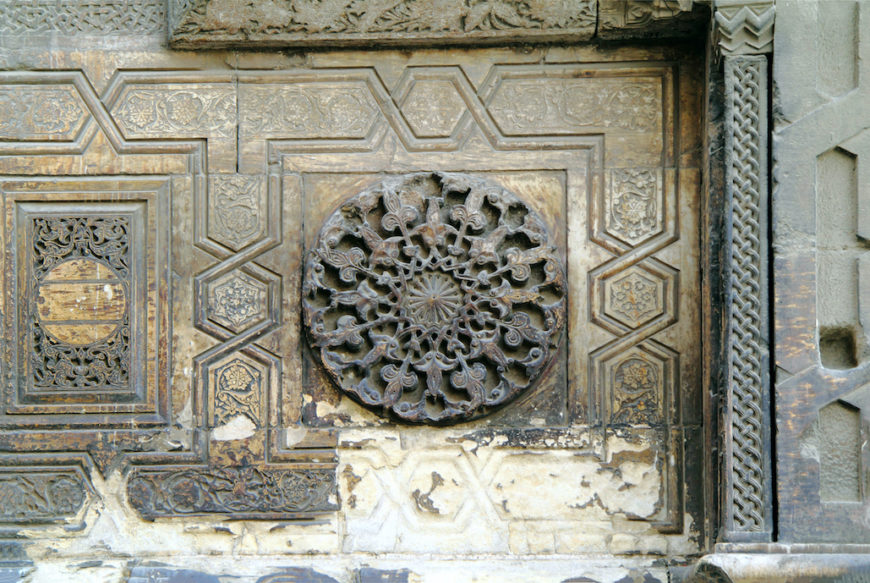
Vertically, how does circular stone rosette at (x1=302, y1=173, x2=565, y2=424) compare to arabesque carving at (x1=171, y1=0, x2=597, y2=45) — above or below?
below

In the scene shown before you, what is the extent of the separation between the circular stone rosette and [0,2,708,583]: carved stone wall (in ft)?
0.04

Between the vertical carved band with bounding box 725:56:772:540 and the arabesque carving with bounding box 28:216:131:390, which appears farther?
the arabesque carving with bounding box 28:216:131:390

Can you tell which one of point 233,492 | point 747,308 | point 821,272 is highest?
point 821,272

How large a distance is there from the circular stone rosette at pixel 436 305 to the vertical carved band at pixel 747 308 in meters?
0.76

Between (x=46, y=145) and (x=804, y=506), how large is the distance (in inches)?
136

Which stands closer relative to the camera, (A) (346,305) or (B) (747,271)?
(B) (747,271)

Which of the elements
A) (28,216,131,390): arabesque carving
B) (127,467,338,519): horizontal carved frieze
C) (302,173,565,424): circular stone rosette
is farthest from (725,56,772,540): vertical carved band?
(28,216,131,390): arabesque carving

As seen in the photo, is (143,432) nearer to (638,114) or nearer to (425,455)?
(425,455)

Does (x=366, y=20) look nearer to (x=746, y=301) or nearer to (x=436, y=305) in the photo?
(x=436, y=305)

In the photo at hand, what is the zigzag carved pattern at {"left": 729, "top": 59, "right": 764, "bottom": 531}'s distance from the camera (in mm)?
4023

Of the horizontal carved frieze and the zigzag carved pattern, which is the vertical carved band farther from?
the horizontal carved frieze

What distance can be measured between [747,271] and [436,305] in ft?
4.14

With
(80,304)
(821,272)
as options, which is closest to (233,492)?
(80,304)

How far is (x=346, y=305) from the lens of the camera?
449 cm
